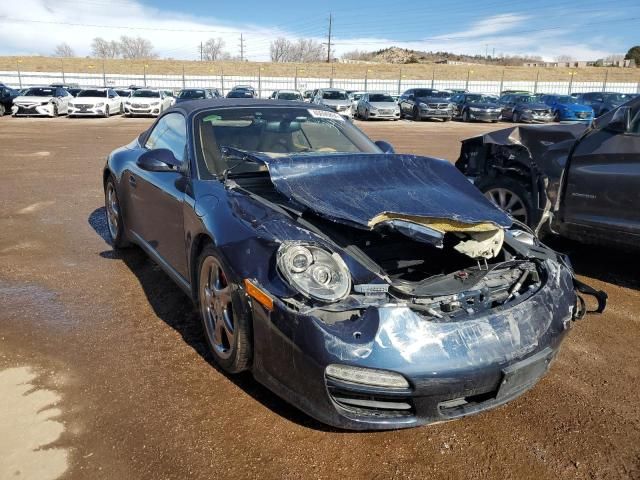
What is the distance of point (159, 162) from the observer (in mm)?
3541

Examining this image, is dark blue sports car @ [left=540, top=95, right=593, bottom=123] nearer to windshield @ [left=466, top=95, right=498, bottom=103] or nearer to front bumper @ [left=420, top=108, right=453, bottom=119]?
windshield @ [left=466, top=95, right=498, bottom=103]

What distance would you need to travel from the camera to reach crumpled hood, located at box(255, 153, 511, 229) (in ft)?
9.29

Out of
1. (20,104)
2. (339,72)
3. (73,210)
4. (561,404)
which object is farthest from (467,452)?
(339,72)

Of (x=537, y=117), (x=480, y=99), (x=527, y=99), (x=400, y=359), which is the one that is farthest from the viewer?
(x=527, y=99)

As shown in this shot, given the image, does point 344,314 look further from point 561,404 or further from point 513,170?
point 513,170

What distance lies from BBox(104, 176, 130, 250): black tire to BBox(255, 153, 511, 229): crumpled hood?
2.33 meters

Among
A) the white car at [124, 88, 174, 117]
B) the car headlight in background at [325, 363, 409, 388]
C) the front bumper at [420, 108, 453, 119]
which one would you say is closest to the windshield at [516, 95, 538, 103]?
the front bumper at [420, 108, 453, 119]

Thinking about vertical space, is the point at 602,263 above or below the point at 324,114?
below

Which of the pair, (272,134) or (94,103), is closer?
(272,134)

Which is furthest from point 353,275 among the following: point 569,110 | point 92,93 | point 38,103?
point 569,110

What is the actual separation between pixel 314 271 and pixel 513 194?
11.0 feet

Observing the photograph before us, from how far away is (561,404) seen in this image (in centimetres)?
286

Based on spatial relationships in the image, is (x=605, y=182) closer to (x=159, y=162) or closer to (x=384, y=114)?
(x=159, y=162)

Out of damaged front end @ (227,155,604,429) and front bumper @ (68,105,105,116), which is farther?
front bumper @ (68,105,105,116)
